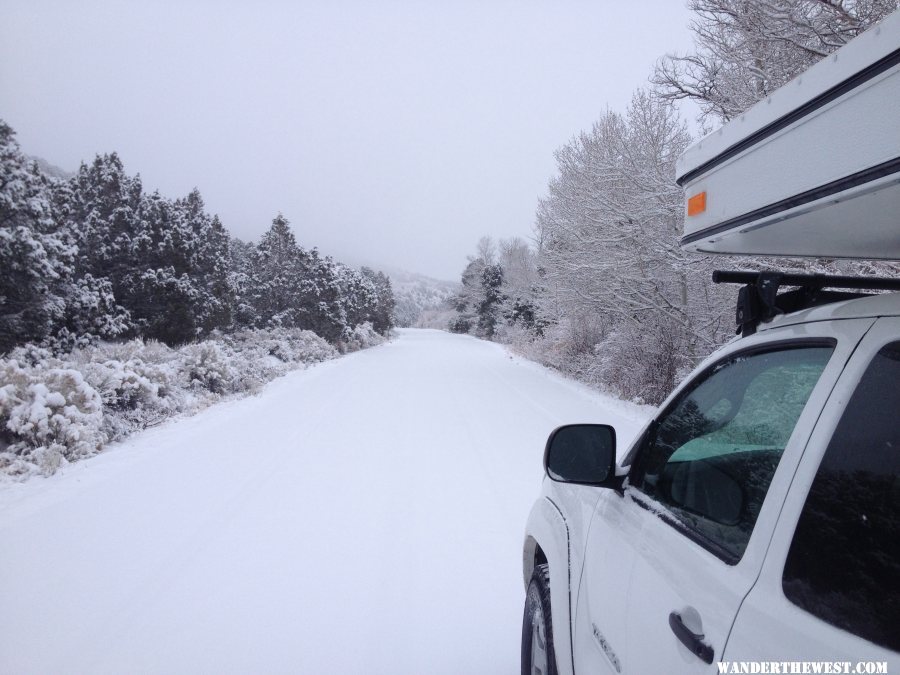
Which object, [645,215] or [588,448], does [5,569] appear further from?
[645,215]

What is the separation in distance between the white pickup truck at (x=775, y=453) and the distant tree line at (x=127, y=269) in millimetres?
14182

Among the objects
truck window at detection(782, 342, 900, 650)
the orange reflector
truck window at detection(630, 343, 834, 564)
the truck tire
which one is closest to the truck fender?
the truck tire

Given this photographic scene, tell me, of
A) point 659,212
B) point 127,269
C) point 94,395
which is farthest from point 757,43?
point 127,269

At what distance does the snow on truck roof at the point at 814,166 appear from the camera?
928mm

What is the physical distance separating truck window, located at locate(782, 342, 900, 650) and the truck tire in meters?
1.30

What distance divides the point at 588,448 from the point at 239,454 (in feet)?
20.6

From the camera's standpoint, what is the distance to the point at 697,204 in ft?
5.30

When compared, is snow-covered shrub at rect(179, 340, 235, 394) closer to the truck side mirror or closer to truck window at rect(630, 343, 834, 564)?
the truck side mirror

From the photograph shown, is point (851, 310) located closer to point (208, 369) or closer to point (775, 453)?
point (775, 453)

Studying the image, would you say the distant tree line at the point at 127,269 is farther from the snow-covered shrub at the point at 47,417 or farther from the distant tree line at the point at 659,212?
the distant tree line at the point at 659,212

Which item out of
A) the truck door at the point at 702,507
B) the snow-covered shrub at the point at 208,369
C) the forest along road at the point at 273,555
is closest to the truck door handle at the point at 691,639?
the truck door at the point at 702,507

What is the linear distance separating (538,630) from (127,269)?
68.4ft

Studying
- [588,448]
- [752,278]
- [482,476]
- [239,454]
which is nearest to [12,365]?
[239,454]

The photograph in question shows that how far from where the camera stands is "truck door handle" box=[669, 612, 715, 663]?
41.7 inches
